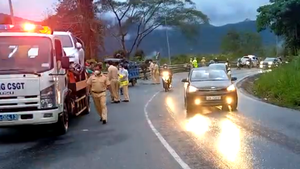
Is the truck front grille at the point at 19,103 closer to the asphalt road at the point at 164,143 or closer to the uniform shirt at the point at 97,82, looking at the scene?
the asphalt road at the point at 164,143

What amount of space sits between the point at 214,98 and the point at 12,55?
7321 mm

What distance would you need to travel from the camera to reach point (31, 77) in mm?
10836

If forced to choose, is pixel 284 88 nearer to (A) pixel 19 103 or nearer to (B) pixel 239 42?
(A) pixel 19 103

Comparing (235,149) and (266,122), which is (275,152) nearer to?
(235,149)

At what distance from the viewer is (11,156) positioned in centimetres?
953

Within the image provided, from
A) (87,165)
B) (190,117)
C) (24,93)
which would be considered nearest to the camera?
(87,165)

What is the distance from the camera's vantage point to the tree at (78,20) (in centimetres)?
3820

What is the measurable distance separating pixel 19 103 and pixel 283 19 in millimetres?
31439

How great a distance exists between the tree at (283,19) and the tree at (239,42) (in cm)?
5776

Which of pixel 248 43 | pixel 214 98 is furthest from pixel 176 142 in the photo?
pixel 248 43

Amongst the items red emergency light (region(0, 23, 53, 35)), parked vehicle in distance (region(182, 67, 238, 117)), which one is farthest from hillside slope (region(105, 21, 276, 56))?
red emergency light (region(0, 23, 53, 35))

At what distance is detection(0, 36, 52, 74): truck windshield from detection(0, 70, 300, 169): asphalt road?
172cm

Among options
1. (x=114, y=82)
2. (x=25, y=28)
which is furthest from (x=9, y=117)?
(x=114, y=82)

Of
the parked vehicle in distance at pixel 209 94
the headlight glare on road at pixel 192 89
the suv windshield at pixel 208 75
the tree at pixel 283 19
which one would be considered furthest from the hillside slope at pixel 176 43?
the headlight glare on road at pixel 192 89
